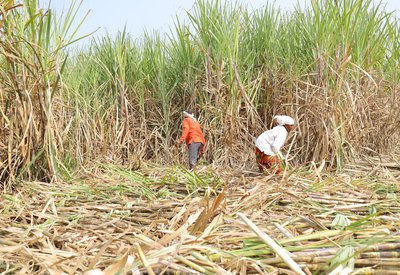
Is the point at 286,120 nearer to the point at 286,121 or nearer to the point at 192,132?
the point at 286,121

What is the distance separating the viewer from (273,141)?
4398 millimetres

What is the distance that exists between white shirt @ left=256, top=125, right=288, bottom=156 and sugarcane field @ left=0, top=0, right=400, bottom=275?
13 mm

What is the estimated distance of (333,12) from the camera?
416 centimetres

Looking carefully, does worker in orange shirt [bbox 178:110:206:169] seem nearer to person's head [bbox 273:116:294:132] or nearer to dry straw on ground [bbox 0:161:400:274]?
person's head [bbox 273:116:294:132]

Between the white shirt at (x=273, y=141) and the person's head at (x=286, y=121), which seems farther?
the person's head at (x=286, y=121)

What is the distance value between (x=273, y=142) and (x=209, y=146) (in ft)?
4.15

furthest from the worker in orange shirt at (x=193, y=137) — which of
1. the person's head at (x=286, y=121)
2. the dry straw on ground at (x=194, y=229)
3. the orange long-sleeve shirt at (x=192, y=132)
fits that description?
the dry straw on ground at (x=194, y=229)

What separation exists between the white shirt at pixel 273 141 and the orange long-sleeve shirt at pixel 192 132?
2.95ft

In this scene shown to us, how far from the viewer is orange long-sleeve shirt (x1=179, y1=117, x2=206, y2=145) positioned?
5168mm

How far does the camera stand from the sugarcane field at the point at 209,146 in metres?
1.51

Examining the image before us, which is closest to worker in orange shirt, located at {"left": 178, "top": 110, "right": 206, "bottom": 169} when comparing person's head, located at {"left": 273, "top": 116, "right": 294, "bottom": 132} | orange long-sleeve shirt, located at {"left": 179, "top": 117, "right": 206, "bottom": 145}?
orange long-sleeve shirt, located at {"left": 179, "top": 117, "right": 206, "bottom": 145}

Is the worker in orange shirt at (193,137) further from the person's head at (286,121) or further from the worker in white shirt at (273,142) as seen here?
the person's head at (286,121)

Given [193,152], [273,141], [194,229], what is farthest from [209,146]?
[194,229]

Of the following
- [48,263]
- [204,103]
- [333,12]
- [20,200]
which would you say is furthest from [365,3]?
[48,263]
